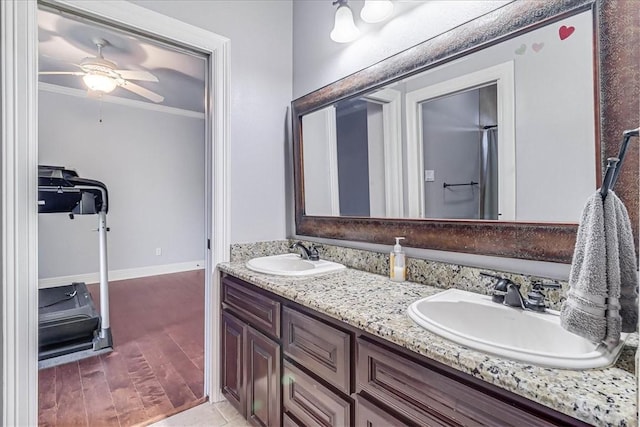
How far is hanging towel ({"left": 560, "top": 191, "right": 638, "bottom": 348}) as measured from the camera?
2.33 ft

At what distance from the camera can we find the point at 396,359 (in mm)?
896

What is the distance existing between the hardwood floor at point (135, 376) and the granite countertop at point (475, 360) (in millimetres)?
1239

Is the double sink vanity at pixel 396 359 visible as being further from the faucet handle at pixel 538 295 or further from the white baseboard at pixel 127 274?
the white baseboard at pixel 127 274

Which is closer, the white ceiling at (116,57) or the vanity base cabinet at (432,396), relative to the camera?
the vanity base cabinet at (432,396)

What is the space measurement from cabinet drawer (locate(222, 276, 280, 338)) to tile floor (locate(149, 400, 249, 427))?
61 centimetres

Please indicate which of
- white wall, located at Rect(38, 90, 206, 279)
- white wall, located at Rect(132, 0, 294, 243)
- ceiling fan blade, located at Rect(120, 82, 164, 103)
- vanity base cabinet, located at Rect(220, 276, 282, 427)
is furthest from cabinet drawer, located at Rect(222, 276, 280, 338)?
white wall, located at Rect(38, 90, 206, 279)

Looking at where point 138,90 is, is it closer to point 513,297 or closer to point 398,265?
point 398,265

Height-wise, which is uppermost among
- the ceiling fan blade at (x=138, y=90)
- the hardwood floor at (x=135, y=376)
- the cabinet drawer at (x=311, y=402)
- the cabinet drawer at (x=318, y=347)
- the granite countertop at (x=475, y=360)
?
the ceiling fan blade at (x=138, y=90)

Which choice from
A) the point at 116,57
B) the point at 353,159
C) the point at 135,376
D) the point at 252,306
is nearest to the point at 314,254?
the point at 252,306

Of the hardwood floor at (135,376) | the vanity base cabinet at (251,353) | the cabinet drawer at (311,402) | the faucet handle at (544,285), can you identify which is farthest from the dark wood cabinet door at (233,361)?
the faucet handle at (544,285)

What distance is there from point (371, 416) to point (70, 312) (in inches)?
108

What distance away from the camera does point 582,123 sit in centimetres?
101

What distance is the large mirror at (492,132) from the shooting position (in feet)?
3.26

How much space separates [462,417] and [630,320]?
0.45 m
